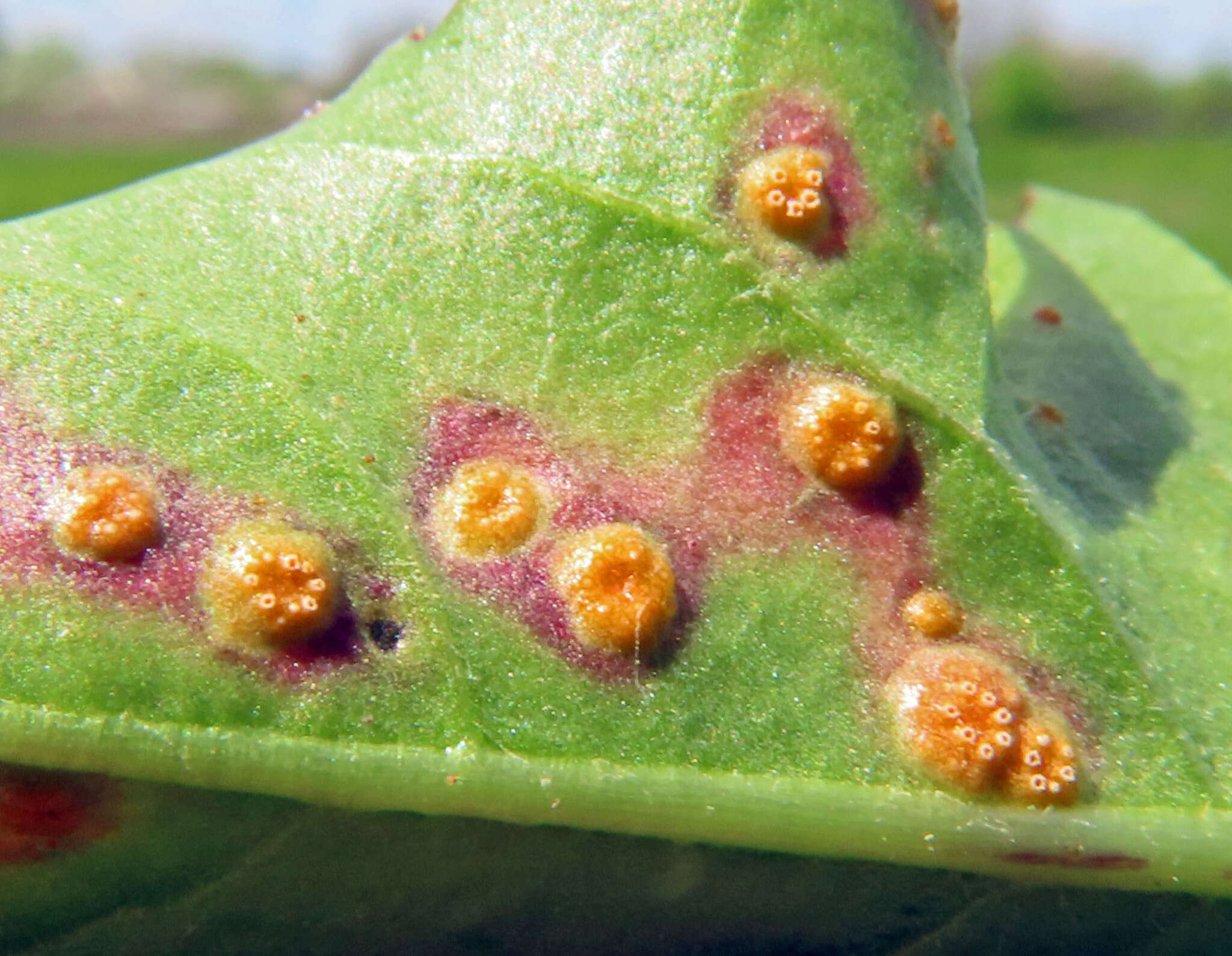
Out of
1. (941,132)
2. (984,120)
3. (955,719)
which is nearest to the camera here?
(955,719)

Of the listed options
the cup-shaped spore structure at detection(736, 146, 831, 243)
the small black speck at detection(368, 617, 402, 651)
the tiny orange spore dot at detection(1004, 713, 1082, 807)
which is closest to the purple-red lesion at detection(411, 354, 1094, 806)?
the tiny orange spore dot at detection(1004, 713, 1082, 807)

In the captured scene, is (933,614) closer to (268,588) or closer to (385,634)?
(385,634)

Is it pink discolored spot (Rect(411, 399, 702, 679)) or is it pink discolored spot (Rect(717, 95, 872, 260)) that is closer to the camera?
pink discolored spot (Rect(411, 399, 702, 679))

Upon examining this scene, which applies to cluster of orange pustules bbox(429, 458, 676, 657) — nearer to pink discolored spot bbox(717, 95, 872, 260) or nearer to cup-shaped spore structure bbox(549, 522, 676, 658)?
cup-shaped spore structure bbox(549, 522, 676, 658)

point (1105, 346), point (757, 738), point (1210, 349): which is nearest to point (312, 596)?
point (757, 738)

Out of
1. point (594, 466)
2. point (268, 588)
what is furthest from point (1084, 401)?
point (268, 588)
